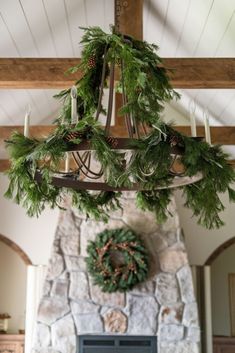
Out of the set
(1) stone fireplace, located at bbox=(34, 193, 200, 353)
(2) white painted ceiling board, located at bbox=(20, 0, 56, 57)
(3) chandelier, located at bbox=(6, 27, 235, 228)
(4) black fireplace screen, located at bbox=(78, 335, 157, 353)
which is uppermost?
(2) white painted ceiling board, located at bbox=(20, 0, 56, 57)

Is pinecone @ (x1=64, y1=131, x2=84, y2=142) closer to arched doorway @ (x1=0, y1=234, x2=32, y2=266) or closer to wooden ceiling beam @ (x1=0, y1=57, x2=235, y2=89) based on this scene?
wooden ceiling beam @ (x1=0, y1=57, x2=235, y2=89)

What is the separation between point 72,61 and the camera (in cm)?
389

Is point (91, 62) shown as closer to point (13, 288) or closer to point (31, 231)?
point (31, 231)

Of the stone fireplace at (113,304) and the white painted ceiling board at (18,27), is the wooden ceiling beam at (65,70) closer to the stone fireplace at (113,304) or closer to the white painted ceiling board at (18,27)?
the white painted ceiling board at (18,27)

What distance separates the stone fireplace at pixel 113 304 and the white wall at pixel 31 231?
3.37ft

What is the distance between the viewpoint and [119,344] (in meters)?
5.63

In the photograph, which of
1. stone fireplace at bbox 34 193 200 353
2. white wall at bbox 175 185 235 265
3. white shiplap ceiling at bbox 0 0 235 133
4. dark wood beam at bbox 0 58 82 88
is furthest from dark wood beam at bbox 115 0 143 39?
white wall at bbox 175 185 235 265

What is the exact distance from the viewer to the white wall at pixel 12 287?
766 centimetres

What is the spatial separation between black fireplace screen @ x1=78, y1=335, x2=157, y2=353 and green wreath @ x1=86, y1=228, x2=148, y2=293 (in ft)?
1.96

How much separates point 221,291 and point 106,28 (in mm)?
4859

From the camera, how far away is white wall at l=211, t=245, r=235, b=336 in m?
7.69

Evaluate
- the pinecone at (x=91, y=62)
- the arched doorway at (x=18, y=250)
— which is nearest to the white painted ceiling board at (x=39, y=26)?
the pinecone at (x=91, y=62)

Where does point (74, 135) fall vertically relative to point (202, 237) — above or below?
below

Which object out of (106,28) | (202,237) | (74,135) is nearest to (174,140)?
(74,135)
